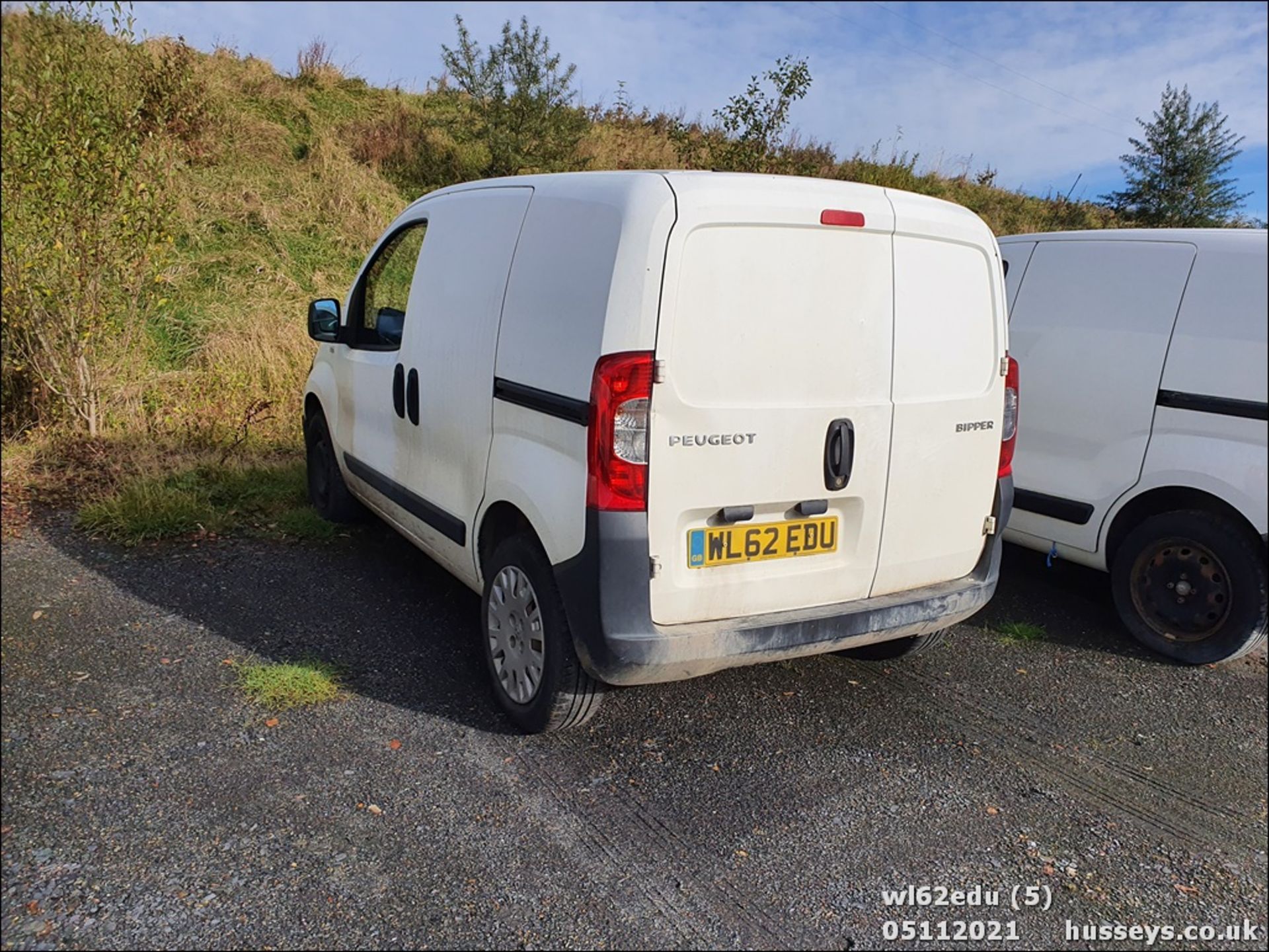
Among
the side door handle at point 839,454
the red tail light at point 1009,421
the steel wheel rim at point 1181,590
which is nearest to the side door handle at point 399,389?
the side door handle at point 839,454

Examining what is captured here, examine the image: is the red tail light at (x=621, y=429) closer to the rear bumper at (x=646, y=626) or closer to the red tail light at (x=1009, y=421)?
the rear bumper at (x=646, y=626)

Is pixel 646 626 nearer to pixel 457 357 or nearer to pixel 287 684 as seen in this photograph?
pixel 457 357

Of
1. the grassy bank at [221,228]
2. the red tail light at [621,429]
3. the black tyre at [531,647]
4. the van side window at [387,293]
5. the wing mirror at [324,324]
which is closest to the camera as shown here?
the red tail light at [621,429]

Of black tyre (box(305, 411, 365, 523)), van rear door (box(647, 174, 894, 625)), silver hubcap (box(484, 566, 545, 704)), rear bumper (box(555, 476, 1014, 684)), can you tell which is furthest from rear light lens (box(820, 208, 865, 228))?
black tyre (box(305, 411, 365, 523))

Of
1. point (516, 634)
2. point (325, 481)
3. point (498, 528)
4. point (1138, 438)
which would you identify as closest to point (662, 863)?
point (516, 634)

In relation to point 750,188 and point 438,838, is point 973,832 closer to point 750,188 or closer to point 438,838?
point 438,838

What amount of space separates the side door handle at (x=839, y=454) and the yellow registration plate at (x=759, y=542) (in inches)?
4.9

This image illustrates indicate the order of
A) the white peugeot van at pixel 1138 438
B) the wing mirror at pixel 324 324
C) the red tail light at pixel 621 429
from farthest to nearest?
the wing mirror at pixel 324 324
the white peugeot van at pixel 1138 438
the red tail light at pixel 621 429

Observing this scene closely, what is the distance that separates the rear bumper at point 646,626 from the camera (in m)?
2.62

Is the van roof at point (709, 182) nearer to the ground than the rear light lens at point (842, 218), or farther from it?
farther from it

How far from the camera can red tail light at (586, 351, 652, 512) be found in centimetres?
257

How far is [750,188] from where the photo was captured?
8.85 ft

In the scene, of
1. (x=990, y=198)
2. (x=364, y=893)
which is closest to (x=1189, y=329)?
(x=364, y=893)

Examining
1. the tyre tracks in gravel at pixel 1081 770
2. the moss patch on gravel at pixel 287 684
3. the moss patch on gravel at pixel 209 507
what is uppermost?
the moss patch on gravel at pixel 209 507
